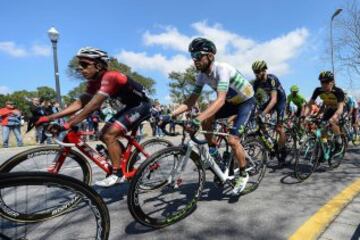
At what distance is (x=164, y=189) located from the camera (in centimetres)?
466

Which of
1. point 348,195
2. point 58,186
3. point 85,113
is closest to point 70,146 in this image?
point 85,113

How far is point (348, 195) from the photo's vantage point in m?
4.75

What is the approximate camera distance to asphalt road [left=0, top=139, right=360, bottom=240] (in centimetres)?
345

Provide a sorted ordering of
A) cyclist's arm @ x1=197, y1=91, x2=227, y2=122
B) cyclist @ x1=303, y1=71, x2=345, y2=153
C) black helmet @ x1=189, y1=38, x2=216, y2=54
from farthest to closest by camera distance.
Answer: cyclist @ x1=303, y1=71, x2=345, y2=153 → black helmet @ x1=189, y1=38, x2=216, y2=54 → cyclist's arm @ x1=197, y1=91, x2=227, y2=122

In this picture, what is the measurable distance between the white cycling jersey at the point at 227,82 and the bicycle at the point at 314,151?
172 cm

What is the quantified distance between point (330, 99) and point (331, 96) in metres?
0.16

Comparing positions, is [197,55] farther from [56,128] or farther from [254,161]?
[254,161]

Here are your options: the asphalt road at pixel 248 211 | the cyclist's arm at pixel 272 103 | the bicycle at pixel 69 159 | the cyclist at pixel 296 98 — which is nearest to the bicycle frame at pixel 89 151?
the bicycle at pixel 69 159

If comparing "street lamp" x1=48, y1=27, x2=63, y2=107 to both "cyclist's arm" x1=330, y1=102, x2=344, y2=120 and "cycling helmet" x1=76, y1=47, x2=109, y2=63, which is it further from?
"cyclist's arm" x1=330, y1=102, x2=344, y2=120

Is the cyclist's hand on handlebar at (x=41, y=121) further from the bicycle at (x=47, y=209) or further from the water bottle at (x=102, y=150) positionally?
the bicycle at (x=47, y=209)

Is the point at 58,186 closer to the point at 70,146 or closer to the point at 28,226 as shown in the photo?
the point at 28,226

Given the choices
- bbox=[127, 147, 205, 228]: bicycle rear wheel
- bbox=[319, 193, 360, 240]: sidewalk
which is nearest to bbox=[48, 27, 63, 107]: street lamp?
bbox=[127, 147, 205, 228]: bicycle rear wheel

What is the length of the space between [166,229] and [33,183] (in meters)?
1.81

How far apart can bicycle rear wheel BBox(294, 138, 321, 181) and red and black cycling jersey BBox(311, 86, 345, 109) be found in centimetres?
114
